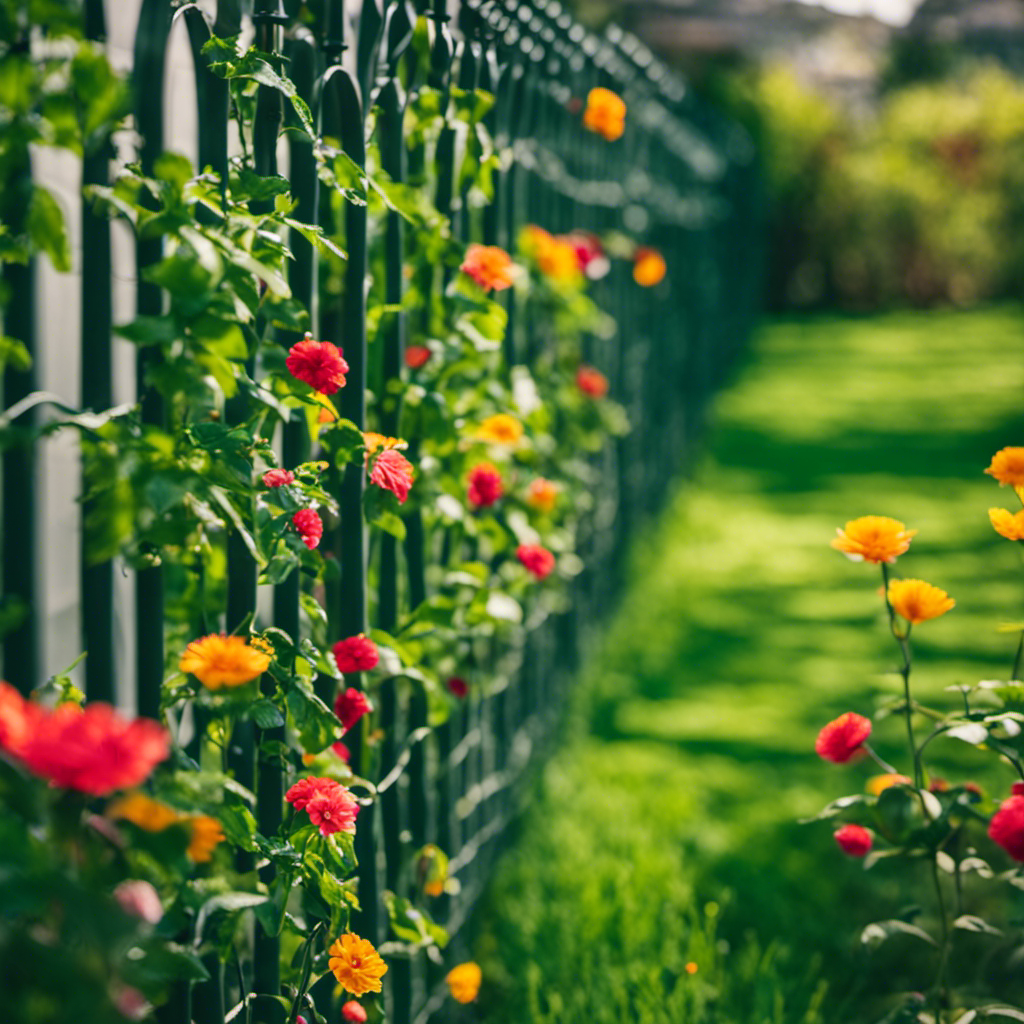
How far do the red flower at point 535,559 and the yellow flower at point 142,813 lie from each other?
1.47 meters

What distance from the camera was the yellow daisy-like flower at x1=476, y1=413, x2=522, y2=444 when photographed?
6.88ft

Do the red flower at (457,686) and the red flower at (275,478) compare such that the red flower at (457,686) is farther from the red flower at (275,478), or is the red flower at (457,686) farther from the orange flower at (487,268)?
the red flower at (275,478)

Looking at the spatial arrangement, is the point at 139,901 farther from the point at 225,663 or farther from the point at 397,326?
the point at 397,326

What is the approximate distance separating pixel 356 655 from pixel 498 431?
0.66 m

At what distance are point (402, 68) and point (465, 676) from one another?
1.07 m

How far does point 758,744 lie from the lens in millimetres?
3438

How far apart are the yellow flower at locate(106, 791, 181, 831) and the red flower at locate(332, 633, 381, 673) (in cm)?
70

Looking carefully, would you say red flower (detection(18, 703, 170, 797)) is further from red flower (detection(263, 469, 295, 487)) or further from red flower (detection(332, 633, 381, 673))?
red flower (detection(332, 633, 381, 673))

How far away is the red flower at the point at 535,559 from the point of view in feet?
7.55

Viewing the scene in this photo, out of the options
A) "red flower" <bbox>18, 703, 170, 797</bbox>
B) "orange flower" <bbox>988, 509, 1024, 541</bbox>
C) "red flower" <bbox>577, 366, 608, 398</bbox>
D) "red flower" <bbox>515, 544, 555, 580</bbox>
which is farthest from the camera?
"red flower" <bbox>577, 366, 608, 398</bbox>

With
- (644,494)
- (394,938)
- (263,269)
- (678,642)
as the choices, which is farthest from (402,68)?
(644,494)

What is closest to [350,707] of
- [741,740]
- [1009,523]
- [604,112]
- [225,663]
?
[225,663]

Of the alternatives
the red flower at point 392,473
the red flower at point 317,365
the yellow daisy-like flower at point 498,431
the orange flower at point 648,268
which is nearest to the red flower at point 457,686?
the yellow daisy-like flower at point 498,431

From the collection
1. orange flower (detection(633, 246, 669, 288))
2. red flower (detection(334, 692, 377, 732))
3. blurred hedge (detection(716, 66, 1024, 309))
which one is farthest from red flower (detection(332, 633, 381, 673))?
blurred hedge (detection(716, 66, 1024, 309))
